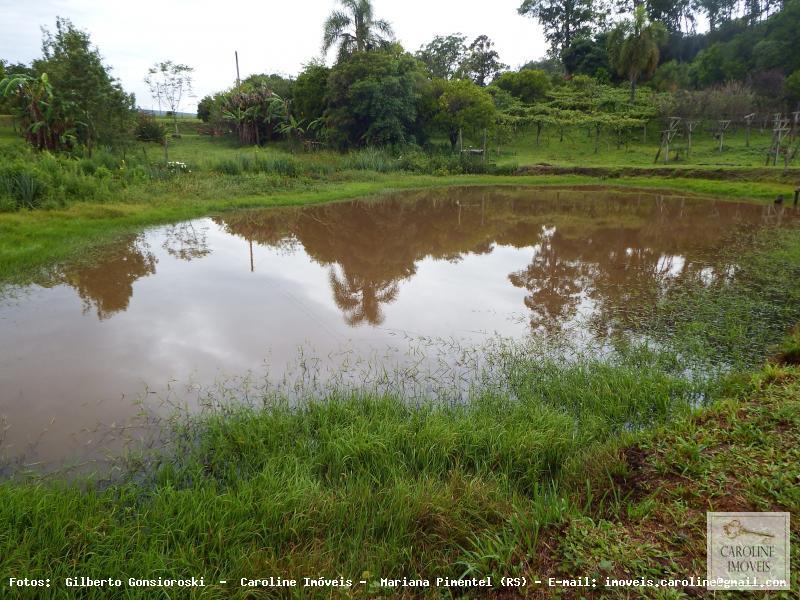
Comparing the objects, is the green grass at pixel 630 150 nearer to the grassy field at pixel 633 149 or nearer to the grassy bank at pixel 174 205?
the grassy field at pixel 633 149

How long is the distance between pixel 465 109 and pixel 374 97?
16.1ft

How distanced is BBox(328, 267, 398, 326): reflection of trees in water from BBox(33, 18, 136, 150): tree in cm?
1513

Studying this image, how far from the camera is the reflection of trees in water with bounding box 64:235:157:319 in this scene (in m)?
6.55

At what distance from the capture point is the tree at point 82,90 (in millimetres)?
16812

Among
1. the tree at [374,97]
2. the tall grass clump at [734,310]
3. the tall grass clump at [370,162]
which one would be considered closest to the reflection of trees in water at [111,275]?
the tall grass clump at [734,310]

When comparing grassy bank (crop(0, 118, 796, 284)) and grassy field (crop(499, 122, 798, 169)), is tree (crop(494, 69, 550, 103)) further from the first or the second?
grassy bank (crop(0, 118, 796, 284))

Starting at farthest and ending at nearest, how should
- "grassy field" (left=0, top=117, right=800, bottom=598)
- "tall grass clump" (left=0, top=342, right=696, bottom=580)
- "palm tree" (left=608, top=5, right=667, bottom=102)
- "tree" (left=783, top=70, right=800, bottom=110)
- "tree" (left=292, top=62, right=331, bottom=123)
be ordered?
"palm tree" (left=608, top=5, right=667, bottom=102)
"tree" (left=292, top=62, right=331, bottom=123)
"tree" (left=783, top=70, right=800, bottom=110)
"tall grass clump" (left=0, top=342, right=696, bottom=580)
"grassy field" (left=0, top=117, right=800, bottom=598)

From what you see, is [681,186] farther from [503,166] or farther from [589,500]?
[589,500]

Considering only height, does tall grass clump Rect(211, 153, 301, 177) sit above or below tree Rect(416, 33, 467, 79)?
below

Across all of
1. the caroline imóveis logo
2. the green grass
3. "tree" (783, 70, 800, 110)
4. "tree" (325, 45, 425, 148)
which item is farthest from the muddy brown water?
"tree" (783, 70, 800, 110)

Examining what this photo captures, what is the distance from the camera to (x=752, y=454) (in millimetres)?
2721

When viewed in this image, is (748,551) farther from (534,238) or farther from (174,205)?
(174,205)

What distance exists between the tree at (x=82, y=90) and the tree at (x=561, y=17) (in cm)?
3712

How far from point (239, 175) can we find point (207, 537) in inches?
647
